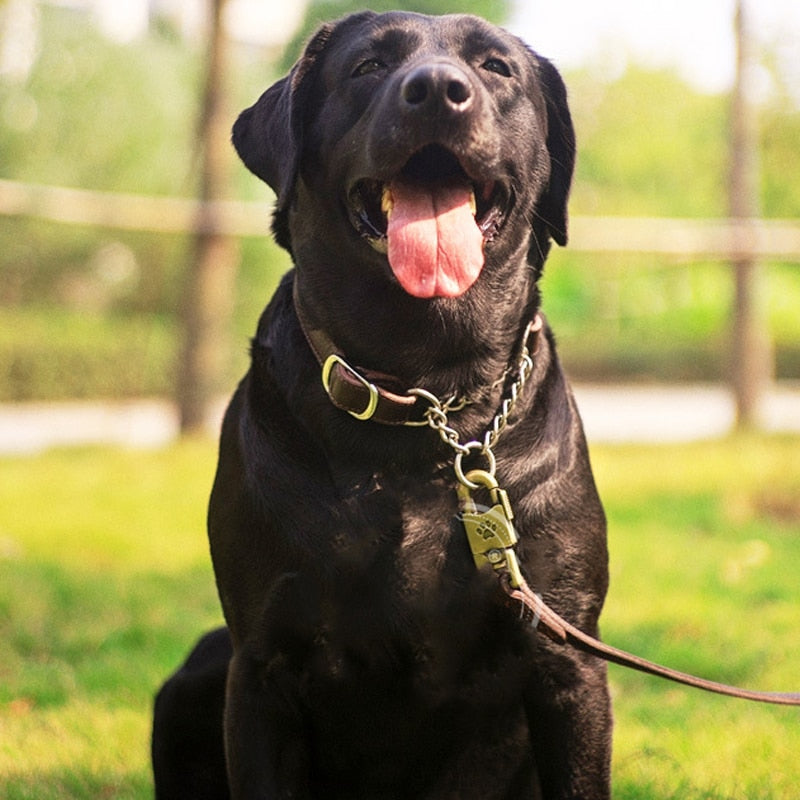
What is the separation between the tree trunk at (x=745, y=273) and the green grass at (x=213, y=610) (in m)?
2.02

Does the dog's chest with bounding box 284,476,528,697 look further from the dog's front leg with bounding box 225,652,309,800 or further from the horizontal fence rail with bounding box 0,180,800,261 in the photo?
A: the horizontal fence rail with bounding box 0,180,800,261

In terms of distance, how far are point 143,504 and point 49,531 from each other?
699 mm

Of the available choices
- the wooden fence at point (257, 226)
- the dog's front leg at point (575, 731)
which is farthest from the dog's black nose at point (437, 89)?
the wooden fence at point (257, 226)

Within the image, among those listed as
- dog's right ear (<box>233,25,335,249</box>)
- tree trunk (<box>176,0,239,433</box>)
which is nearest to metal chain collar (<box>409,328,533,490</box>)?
dog's right ear (<box>233,25,335,249</box>)

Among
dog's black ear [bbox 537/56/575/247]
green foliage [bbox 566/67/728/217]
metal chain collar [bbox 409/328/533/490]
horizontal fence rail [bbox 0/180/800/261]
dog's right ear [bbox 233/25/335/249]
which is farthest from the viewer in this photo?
green foliage [bbox 566/67/728/217]

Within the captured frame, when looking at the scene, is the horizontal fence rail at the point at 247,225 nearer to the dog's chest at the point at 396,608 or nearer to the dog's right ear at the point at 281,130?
the dog's right ear at the point at 281,130

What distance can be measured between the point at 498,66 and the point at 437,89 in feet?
1.25

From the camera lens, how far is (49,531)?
5703mm

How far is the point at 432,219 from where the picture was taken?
232cm

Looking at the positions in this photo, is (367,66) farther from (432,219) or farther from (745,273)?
(745,273)

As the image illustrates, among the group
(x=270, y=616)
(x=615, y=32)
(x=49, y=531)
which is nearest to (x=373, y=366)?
(x=270, y=616)

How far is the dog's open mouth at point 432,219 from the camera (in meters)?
2.30

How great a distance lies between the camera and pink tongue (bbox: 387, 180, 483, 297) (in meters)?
2.29

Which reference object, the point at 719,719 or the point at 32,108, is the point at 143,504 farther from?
the point at 32,108
